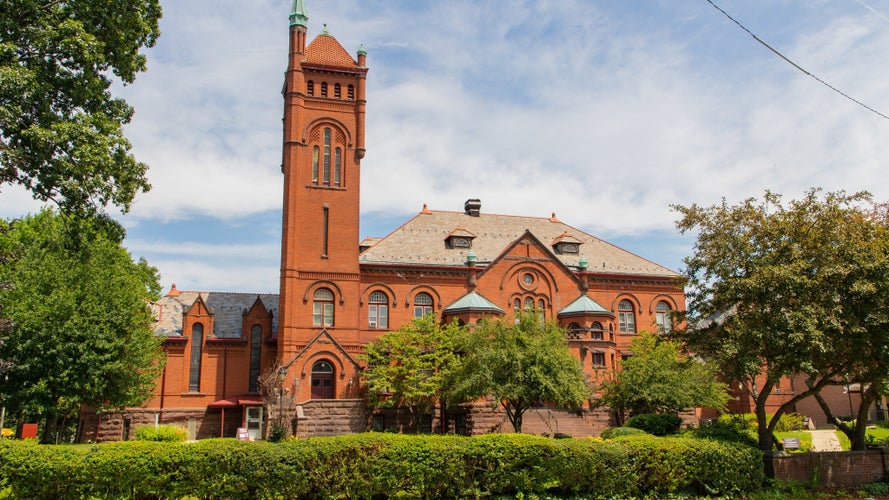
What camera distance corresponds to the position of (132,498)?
1798 centimetres

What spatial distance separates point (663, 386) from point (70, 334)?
27.6 metres

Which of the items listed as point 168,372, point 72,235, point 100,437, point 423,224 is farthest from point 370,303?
point 72,235

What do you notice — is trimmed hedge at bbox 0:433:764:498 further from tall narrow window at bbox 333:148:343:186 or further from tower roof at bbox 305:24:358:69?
tower roof at bbox 305:24:358:69

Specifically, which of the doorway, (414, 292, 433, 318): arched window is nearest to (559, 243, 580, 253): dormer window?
(414, 292, 433, 318): arched window

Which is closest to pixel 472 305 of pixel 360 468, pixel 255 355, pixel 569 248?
pixel 569 248

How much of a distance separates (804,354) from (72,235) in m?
23.3

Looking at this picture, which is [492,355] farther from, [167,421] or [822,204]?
[167,421]

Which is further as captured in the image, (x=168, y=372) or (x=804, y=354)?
(x=168, y=372)

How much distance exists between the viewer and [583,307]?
43.8 metres

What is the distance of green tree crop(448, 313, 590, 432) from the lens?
30.8 meters

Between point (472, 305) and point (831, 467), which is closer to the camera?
point (831, 467)

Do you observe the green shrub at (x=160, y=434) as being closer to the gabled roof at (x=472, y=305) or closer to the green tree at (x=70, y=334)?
the green tree at (x=70, y=334)

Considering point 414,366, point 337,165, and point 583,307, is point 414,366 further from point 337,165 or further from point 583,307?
point 337,165

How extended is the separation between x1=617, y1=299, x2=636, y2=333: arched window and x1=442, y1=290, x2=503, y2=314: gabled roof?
33.8 ft
